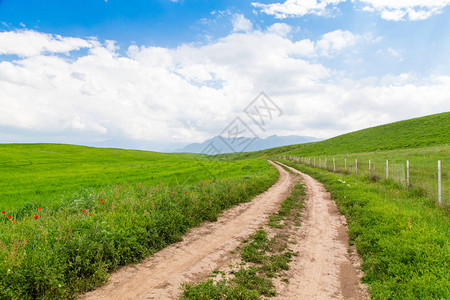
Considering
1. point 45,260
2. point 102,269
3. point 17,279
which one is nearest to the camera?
point 17,279

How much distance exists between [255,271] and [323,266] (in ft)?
5.38

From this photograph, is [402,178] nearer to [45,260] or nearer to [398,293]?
[398,293]

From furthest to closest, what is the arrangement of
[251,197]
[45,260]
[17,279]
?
[251,197], [45,260], [17,279]

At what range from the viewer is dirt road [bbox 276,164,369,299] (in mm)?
4250

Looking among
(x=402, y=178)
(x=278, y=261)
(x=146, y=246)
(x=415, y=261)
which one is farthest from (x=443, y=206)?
(x=146, y=246)

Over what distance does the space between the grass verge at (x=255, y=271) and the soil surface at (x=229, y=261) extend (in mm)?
216

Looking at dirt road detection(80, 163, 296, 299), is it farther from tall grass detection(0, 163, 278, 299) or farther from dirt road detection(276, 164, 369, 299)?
dirt road detection(276, 164, 369, 299)

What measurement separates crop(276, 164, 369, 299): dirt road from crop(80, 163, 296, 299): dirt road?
154cm

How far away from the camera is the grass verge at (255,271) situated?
3.96 meters

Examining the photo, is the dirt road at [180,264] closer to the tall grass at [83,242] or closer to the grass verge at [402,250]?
the tall grass at [83,242]

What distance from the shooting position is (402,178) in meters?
12.7

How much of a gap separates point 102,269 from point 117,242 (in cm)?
81

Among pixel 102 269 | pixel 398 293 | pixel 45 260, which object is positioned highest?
pixel 45 260

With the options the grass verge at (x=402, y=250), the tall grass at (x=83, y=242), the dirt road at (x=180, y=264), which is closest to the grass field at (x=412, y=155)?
the grass verge at (x=402, y=250)
